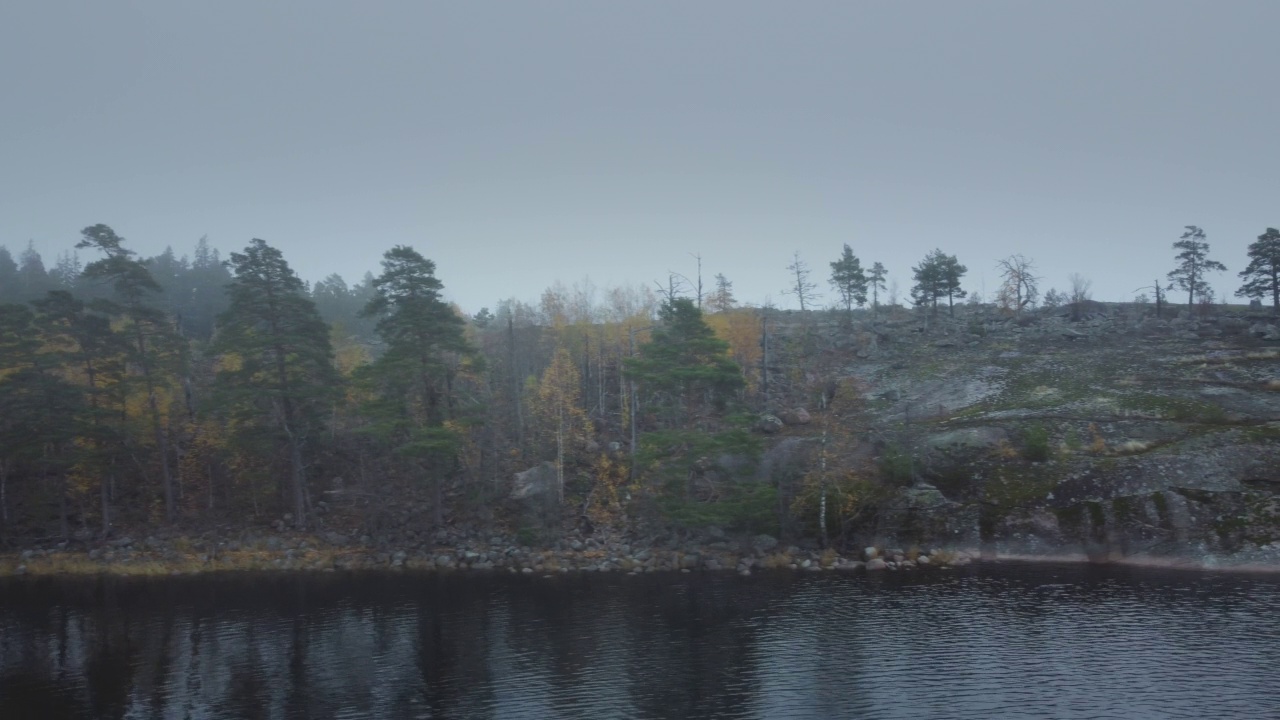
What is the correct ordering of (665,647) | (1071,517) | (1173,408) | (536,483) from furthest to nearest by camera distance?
(536,483)
(1173,408)
(1071,517)
(665,647)

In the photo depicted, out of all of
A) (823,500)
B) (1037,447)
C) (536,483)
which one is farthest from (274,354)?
(1037,447)

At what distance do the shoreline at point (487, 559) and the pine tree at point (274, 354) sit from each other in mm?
5734

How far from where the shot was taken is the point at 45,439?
167 ft

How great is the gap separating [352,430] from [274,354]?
9.05 m

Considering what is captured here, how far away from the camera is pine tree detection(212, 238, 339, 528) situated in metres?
53.0

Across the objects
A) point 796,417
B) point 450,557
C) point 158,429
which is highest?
point 158,429

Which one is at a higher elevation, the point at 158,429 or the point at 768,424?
the point at 158,429

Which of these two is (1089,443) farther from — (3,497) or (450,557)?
(3,497)

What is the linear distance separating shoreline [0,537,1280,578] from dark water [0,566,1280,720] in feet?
7.51

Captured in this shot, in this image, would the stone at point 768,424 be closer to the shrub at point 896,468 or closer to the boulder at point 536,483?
the shrub at point 896,468

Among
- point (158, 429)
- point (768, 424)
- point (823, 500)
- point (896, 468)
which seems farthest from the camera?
point (768, 424)

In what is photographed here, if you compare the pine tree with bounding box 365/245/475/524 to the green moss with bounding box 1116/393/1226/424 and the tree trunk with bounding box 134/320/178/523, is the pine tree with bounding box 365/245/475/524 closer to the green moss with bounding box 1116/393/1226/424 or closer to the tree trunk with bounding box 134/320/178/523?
the tree trunk with bounding box 134/320/178/523

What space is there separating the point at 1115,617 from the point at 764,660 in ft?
54.7

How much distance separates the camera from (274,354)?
56.5 meters
